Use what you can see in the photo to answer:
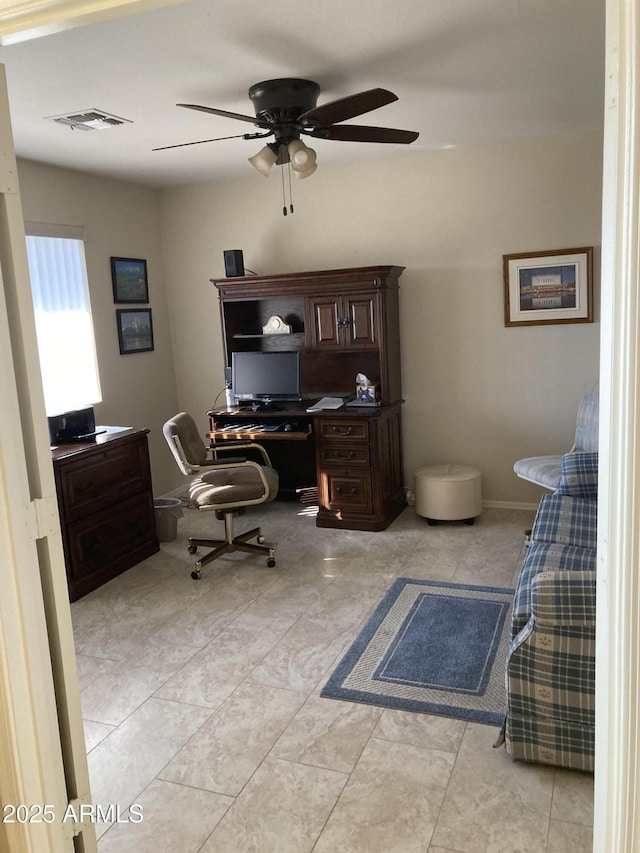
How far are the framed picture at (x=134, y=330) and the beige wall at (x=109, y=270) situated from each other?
6cm

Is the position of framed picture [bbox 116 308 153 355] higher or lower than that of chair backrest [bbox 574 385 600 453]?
higher

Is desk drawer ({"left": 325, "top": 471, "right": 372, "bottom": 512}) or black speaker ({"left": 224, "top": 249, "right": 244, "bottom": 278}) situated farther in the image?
black speaker ({"left": 224, "top": 249, "right": 244, "bottom": 278})

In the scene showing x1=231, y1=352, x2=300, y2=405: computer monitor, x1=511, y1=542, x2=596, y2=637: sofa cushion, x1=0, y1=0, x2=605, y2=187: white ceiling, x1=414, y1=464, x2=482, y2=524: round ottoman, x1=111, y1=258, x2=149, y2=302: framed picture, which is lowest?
x1=414, y1=464, x2=482, y2=524: round ottoman

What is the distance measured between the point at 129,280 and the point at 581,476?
3.59 meters

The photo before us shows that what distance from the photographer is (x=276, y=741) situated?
8.41 ft

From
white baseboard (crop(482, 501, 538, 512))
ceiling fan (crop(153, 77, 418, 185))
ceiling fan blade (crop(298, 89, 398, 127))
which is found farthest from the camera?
white baseboard (crop(482, 501, 538, 512))

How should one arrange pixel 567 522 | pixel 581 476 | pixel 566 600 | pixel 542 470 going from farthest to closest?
pixel 542 470 → pixel 581 476 → pixel 567 522 → pixel 566 600

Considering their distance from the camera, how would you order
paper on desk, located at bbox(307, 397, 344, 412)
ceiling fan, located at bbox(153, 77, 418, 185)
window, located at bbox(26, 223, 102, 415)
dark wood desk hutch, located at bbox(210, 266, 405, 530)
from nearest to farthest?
ceiling fan, located at bbox(153, 77, 418, 185) < window, located at bbox(26, 223, 102, 415) < dark wood desk hutch, located at bbox(210, 266, 405, 530) < paper on desk, located at bbox(307, 397, 344, 412)

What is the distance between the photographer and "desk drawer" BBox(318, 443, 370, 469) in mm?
4688

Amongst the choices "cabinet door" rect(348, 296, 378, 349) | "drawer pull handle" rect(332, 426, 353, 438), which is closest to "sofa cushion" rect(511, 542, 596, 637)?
"drawer pull handle" rect(332, 426, 353, 438)

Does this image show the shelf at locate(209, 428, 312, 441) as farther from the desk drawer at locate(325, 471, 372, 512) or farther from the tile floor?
the tile floor

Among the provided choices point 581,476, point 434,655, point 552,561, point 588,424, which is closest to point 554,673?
point 552,561

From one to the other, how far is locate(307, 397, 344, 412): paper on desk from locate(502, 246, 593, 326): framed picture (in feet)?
4.30

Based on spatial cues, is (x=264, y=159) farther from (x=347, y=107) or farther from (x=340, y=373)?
(x=340, y=373)
